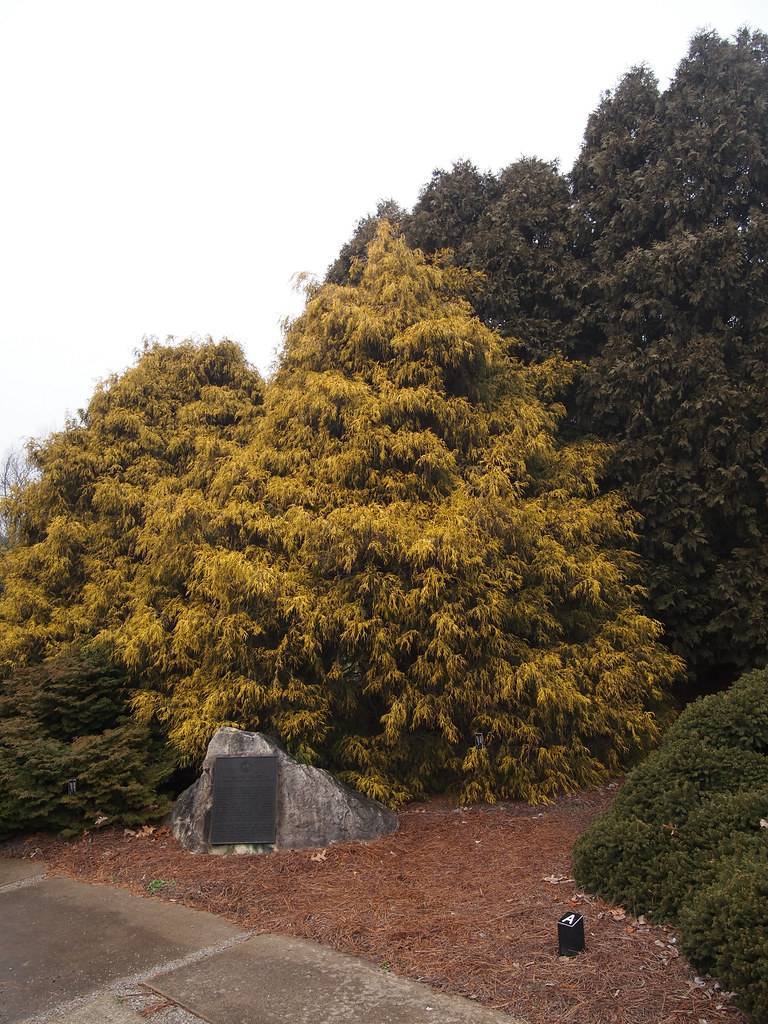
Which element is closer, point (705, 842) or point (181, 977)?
point (181, 977)

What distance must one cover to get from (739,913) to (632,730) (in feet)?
12.8

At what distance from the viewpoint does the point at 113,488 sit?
348 inches

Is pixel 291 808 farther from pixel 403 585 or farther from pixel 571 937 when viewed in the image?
pixel 571 937

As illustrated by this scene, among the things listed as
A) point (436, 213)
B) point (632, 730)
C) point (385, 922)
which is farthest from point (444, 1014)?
point (436, 213)

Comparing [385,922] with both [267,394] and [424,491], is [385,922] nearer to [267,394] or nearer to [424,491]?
[424,491]

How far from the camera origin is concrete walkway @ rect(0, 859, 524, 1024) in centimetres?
322

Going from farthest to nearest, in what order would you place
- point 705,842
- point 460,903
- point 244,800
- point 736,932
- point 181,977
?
1. point 244,800
2. point 460,903
3. point 705,842
4. point 181,977
5. point 736,932

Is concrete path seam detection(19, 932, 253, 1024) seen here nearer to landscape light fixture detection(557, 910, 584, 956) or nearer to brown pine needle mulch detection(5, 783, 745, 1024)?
brown pine needle mulch detection(5, 783, 745, 1024)

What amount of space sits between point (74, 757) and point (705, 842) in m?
4.85

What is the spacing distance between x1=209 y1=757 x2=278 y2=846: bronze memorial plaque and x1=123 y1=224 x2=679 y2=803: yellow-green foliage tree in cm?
55

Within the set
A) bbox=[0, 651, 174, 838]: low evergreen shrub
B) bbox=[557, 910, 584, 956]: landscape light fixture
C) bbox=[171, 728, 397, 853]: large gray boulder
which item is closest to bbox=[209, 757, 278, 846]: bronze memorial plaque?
bbox=[171, 728, 397, 853]: large gray boulder

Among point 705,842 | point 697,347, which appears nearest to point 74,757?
point 705,842

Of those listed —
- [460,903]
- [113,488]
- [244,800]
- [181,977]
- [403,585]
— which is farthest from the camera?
[113,488]

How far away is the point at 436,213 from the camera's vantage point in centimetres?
1074
